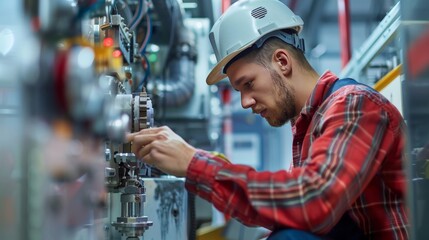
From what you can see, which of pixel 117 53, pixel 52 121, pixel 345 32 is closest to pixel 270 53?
pixel 117 53

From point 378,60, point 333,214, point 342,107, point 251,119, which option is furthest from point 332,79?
point 251,119

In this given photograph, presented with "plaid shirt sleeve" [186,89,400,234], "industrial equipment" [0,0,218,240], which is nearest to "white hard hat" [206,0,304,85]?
"plaid shirt sleeve" [186,89,400,234]

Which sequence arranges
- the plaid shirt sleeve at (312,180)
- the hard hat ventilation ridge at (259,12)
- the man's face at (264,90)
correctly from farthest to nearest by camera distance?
the hard hat ventilation ridge at (259,12), the man's face at (264,90), the plaid shirt sleeve at (312,180)

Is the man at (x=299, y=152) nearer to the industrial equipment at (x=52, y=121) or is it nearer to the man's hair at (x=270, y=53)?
the man's hair at (x=270, y=53)

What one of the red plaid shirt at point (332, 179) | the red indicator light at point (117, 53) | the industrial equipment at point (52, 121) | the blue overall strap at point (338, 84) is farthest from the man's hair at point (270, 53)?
the industrial equipment at point (52, 121)

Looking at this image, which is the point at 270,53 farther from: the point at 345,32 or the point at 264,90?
the point at 345,32

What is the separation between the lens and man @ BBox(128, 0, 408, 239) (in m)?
1.14

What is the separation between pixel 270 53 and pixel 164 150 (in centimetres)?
47

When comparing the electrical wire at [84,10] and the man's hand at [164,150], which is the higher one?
the electrical wire at [84,10]

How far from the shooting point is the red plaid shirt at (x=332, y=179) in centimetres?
113

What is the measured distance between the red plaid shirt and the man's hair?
0.22 metres

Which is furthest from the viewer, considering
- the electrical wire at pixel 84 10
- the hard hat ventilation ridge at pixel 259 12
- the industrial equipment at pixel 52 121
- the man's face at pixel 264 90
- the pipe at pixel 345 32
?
the pipe at pixel 345 32

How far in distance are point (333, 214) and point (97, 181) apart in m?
0.51

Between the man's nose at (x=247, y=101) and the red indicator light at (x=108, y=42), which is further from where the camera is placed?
the man's nose at (x=247, y=101)
